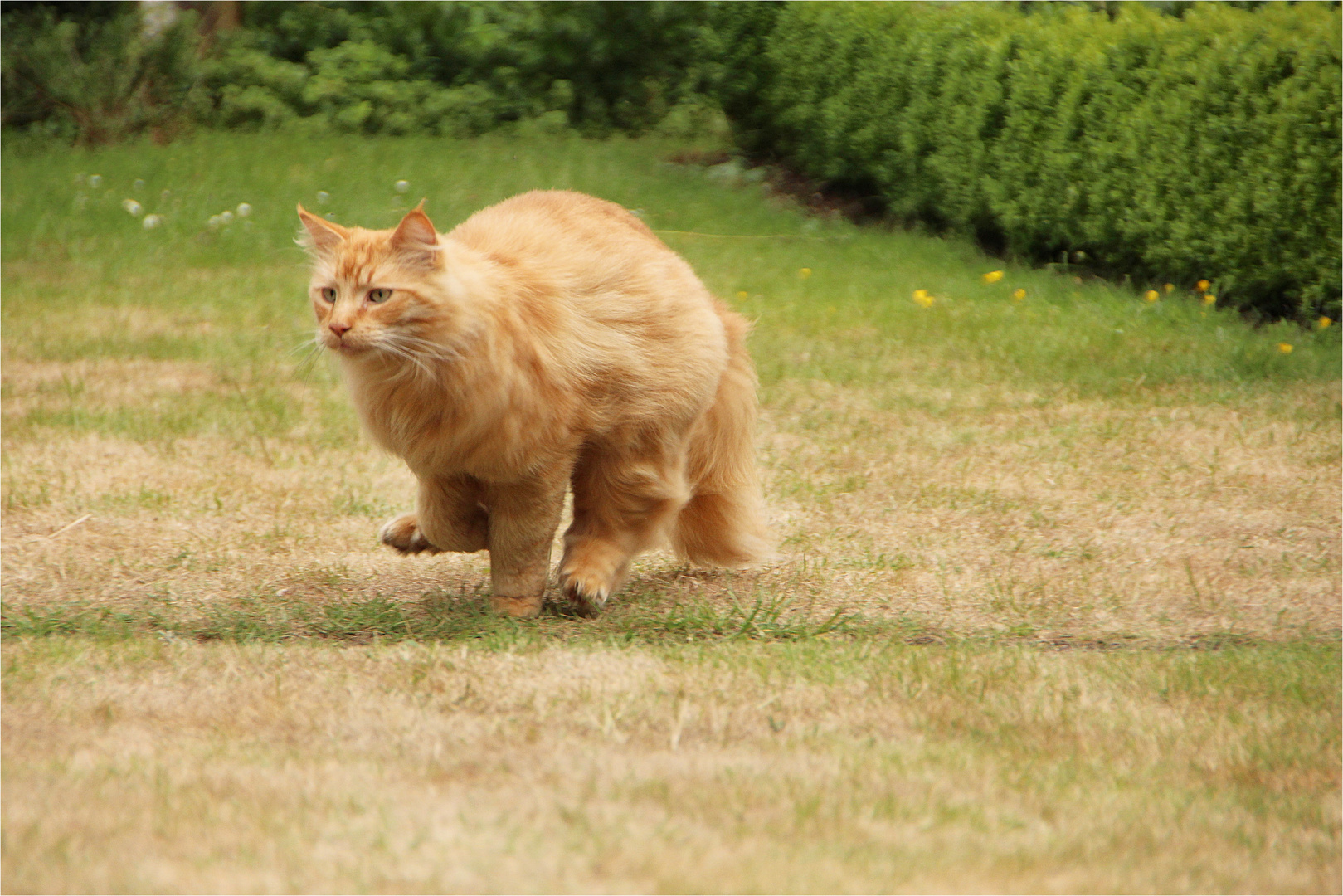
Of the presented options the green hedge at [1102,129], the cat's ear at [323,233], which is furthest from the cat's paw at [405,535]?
the green hedge at [1102,129]

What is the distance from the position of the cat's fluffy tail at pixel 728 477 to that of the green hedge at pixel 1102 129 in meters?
→ 4.19

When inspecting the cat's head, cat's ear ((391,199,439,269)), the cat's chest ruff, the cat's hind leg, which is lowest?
the cat's hind leg

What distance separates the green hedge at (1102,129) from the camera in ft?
23.6

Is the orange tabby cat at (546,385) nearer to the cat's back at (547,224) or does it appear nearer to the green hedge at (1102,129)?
the cat's back at (547,224)

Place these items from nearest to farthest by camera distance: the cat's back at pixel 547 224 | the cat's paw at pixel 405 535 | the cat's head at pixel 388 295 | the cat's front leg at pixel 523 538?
the cat's head at pixel 388 295, the cat's front leg at pixel 523 538, the cat's back at pixel 547 224, the cat's paw at pixel 405 535

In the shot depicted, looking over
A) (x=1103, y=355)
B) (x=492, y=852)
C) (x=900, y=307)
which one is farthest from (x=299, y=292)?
(x=492, y=852)

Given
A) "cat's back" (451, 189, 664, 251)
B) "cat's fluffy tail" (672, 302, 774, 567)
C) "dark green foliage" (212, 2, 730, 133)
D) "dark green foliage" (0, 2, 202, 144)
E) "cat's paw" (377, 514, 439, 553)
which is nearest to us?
"cat's back" (451, 189, 664, 251)

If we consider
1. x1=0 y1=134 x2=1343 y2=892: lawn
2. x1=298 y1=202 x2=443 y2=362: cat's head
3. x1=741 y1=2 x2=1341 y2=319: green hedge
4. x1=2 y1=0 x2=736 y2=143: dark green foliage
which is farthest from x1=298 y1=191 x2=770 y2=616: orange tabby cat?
x1=2 y1=0 x2=736 y2=143: dark green foliage

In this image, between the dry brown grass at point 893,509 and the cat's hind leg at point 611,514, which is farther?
→ the dry brown grass at point 893,509

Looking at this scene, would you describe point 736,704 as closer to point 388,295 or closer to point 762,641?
point 762,641

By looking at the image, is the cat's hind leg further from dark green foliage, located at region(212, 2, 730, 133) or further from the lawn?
dark green foliage, located at region(212, 2, 730, 133)

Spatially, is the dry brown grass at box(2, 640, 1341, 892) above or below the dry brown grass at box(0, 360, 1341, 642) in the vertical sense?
above

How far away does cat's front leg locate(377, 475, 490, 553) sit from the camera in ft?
12.6

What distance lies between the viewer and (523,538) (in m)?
3.83
